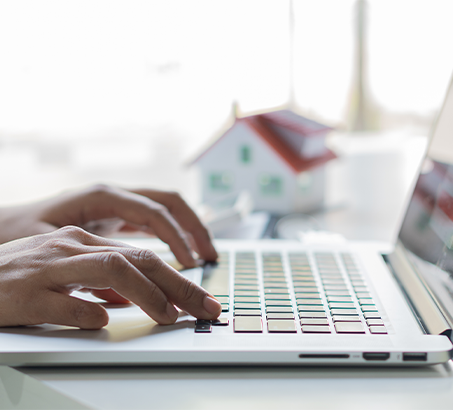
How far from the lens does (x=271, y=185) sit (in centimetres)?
91

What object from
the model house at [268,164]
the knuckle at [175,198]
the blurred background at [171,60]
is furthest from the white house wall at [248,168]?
the blurred background at [171,60]

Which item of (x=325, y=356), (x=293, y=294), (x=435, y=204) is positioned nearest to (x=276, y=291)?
(x=293, y=294)

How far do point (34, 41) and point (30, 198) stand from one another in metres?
1.29

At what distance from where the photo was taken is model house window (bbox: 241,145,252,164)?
2.97 ft

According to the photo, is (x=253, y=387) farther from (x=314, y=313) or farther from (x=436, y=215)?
(x=436, y=215)

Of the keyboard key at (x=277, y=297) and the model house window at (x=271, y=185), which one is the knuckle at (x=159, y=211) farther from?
the model house window at (x=271, y=185)

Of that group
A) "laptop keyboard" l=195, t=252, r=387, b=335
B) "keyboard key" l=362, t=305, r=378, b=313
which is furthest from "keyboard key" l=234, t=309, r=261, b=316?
"keyboard key" l=362, t=305, r=378, b=313

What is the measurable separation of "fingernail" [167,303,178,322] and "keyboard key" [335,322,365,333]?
0.14m

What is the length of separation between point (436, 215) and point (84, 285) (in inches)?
15.4

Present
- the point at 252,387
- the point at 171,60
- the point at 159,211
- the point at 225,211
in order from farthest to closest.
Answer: the point at 171,60
the point at 225,211
the point at 159,211
the point at 252,387

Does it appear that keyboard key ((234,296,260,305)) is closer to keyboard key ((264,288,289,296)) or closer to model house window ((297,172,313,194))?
keyboard key ((264,288,289,296))

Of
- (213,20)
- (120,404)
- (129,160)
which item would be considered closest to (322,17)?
(213,20)

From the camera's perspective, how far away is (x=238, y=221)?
77 centimetres

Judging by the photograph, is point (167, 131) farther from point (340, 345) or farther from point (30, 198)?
point (340, 345)
